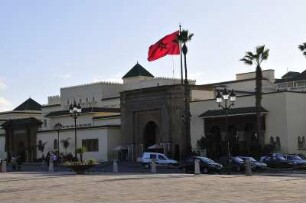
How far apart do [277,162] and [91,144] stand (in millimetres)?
37490

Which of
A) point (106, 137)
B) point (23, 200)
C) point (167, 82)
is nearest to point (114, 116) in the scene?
point (106, 137)

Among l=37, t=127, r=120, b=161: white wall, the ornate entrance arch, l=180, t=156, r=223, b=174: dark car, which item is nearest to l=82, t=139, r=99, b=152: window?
l=37, t=127, r=120, b=161: white wall

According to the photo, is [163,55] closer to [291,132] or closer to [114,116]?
[291,132]

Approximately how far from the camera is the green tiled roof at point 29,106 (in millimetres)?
117938

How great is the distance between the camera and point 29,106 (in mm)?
119062

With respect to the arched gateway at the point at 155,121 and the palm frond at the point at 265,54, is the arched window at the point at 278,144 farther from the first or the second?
the arched gateway at the point at 155,121

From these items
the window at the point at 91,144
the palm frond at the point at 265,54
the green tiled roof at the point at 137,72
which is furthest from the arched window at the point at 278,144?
the green tiled roof at the point at 137,72

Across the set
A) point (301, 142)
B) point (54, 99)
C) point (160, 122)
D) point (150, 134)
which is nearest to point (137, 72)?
point (54, 99)

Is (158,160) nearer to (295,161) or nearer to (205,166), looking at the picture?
(205,166)

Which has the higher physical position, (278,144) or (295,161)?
(278,144)

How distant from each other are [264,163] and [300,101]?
1778 centimetres

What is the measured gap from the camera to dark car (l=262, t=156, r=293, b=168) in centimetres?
4784

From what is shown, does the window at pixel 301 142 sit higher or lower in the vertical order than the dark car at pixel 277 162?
higher

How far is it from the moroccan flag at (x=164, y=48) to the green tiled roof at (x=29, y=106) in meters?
Result: 60.5
